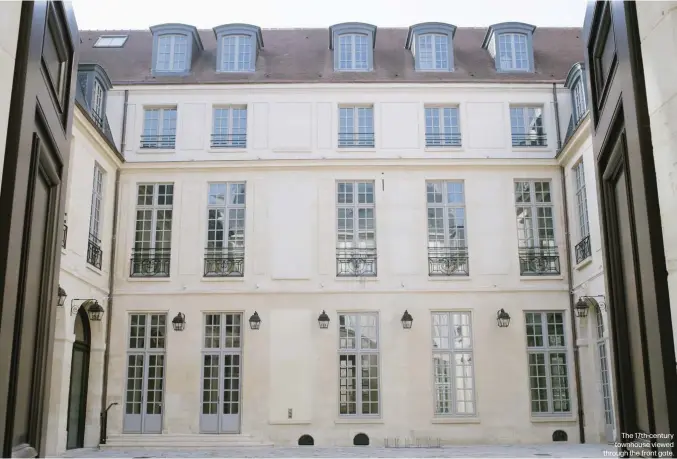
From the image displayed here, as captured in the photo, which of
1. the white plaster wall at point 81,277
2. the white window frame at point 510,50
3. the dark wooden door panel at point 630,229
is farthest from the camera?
the white window frame at point 510,50

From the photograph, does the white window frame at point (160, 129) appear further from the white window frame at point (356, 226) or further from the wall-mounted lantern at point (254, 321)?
the wall-mounted lantern at point (254, 321)

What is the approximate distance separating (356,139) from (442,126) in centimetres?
200

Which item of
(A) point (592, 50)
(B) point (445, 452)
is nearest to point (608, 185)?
(A) point (592, 50)

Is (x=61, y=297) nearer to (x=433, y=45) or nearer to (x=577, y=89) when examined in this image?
(x=433, y=45)

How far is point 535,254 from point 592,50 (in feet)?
41.5

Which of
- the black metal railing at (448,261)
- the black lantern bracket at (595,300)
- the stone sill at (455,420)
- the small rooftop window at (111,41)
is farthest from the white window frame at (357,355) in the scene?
the small rooftop window at (111,41)

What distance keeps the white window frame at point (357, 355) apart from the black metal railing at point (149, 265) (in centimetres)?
396

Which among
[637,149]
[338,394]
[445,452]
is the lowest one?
[445,452]

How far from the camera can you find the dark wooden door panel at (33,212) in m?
2.48

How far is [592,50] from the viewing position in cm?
350

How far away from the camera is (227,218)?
626 inches

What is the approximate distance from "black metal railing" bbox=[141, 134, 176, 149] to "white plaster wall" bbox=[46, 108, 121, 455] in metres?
0.89

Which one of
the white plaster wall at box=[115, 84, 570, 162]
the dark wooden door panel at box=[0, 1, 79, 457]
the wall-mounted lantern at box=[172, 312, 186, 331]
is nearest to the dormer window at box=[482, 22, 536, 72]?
the white plaster wall at box=[115, 84, 570, 162]

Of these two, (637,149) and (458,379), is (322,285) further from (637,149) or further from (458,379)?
(637,149)
